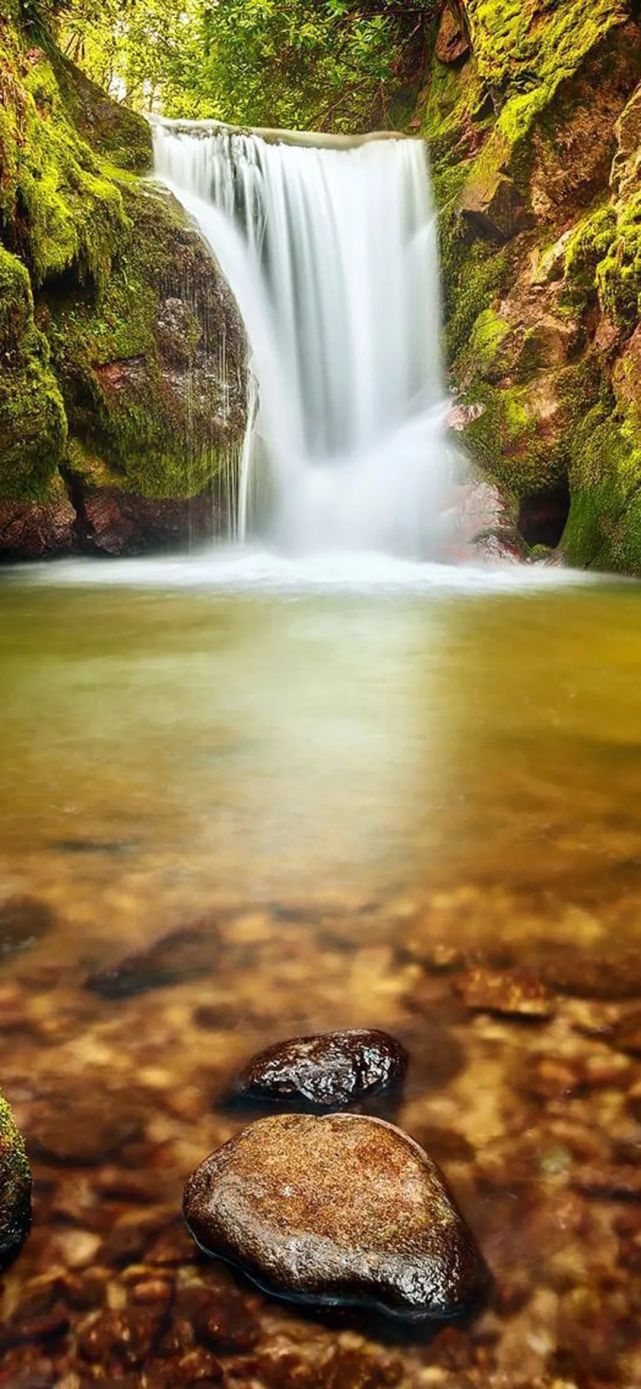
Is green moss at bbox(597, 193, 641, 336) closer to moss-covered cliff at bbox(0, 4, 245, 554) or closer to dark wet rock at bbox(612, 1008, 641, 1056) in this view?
moss-covered cliff at bbox(0, 4, 245, 554)

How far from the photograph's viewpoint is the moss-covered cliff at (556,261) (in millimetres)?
10781

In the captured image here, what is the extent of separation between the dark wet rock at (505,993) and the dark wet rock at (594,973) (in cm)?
5

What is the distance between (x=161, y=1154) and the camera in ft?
5.94

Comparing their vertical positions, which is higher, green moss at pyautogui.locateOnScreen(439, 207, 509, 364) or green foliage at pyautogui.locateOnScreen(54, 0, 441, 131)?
green foliage at pyautogui.locateOnScreen(54, 0, 441, 131)

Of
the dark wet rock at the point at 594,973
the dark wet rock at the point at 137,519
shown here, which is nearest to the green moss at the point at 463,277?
the dark wet rock at the point at 137,519

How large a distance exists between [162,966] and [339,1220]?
101 centimetres

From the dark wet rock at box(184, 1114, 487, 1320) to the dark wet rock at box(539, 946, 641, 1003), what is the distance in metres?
0.77

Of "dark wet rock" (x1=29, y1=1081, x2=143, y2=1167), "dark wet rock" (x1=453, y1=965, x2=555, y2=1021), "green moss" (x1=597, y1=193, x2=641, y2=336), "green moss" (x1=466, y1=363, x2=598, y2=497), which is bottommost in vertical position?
"dark wet rock" (x1=453, y1=965, x2=555, y2=1021)

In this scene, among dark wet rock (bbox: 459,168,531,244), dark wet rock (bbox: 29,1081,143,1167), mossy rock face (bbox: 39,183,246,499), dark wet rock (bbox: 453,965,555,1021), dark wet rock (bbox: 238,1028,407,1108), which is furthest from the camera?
dark wet rock (bbox: 459,168,531,244)

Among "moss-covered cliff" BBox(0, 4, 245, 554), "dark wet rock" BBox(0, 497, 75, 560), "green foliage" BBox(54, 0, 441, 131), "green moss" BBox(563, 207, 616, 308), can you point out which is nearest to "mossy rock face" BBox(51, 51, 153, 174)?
"moss-covered cliff" BBox(0, 4, 245, 554)

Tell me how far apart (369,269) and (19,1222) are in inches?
559

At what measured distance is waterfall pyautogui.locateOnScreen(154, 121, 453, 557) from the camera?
12336 mm

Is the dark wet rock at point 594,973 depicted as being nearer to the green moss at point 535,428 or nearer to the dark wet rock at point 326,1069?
the dark wet rock at point 326,1069

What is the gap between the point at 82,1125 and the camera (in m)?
1.88
